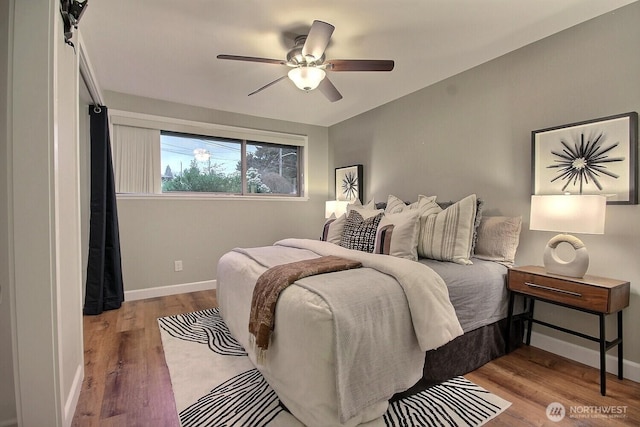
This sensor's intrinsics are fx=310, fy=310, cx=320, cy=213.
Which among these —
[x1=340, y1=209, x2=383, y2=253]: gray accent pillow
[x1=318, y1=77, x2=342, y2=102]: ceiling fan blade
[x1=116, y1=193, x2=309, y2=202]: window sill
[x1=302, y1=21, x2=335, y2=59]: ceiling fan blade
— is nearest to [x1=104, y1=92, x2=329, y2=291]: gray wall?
[x1=116, y1=193, x2=309, y2=202]: window sill

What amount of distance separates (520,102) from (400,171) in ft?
4.50

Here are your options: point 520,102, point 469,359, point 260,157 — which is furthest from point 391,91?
point 469,359

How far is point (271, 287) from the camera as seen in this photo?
5.71ft

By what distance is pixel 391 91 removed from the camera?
11.2 feet

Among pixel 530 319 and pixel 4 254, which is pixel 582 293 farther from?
pixel 4 254

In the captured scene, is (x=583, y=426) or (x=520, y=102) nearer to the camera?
(x=583, y=426)

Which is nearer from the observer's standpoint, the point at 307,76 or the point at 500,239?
the point at 307,76

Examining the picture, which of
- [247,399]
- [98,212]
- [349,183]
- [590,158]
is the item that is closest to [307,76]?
[590,158]

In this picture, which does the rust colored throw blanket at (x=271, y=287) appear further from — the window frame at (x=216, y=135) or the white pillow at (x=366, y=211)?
the window frame at (x=216, y=135)

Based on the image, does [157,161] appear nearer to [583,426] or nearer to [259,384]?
[259,384]

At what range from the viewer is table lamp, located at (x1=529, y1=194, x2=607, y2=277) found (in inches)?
72.2

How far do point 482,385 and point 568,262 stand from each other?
0.96m

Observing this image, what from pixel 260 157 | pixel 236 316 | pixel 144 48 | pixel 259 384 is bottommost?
pixel 259 384

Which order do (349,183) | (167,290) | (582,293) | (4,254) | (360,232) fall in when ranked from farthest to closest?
(349,183) → (167,290) → (360,232) → (582,293) → (4,254)
